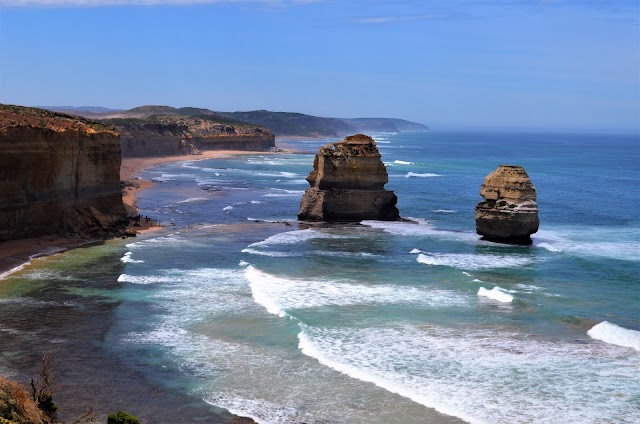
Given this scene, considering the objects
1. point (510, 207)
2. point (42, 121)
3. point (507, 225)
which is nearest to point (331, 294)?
point (510, 207)

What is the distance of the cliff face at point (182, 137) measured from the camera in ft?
404

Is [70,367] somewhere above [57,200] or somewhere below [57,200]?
below

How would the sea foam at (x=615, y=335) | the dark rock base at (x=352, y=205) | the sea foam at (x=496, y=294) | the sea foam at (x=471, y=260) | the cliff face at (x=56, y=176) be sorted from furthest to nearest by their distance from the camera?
the dark rock base at (x=352, y=205)
the cliff face at (x=56, y=176)
the sea foam at (x=471, y=260)
the sea foam at (x=496, y=294)
the sea foam at (x=615, y=335)

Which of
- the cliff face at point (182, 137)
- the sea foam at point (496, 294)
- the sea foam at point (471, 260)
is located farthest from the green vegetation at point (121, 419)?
the cliff face at point (182, 137)

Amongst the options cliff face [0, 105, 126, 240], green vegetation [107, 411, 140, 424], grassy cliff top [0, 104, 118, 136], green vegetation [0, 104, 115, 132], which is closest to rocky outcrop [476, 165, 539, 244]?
cliff face [0, 105, 126, 240]

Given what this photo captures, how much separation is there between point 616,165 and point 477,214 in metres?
91.0

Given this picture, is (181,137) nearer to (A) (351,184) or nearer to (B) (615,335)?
(A) (351,184)

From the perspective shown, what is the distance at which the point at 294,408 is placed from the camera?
66.4 ft

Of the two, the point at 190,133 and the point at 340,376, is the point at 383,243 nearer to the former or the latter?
the point at 340,376

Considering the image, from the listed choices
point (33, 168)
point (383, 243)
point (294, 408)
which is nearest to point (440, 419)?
point (294, 408)

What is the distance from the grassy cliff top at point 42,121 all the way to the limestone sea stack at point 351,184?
13014 millimetres

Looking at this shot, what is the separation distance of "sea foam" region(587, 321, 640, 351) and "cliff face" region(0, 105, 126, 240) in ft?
88.4

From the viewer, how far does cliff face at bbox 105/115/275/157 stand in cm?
12300

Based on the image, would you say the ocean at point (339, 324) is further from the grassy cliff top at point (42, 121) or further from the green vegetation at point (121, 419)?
the grassy cliff top at point (42, 121)
